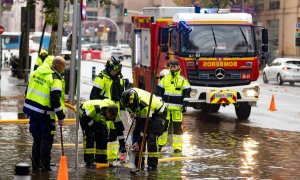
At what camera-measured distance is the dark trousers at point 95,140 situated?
43.9 ft

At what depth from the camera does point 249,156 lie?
15.5 m

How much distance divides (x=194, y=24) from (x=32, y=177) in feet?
36.7

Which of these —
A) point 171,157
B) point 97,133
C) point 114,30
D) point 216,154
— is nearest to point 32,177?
point 97,133

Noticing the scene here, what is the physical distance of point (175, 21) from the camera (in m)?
23.1

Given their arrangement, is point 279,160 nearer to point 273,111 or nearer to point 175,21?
point 175,21

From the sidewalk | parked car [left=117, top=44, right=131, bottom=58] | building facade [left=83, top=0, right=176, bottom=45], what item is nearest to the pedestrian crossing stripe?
the sidewalk

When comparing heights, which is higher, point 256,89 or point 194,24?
point 194,24

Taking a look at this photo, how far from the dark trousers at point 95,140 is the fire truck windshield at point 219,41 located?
9.27 meters

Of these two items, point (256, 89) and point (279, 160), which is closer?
point (279, 160)

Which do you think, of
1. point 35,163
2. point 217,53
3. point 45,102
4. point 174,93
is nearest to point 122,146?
point 35,163

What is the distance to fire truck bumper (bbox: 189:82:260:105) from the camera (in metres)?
22.2

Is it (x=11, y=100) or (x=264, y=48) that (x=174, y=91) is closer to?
(x=264, y=48)

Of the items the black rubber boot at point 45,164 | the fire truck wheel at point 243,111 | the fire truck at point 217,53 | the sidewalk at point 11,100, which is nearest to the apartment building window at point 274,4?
the sidewalk at point 11,100

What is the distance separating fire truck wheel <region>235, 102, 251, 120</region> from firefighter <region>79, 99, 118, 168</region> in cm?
1028
